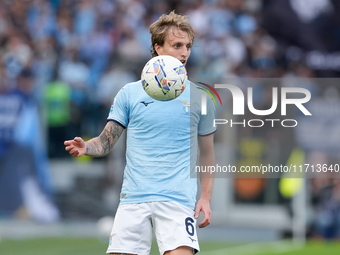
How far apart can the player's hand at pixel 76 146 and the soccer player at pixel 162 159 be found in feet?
0.10

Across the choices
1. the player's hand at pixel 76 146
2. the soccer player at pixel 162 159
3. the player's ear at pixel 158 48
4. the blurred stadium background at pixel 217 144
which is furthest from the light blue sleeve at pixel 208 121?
the blurred stadium background at pixel 217 144

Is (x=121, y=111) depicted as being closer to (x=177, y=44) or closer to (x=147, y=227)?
(x=177, y=44)

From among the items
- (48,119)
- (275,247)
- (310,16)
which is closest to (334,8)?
(310,16)

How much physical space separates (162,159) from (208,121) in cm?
49

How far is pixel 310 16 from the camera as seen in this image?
11352 mm

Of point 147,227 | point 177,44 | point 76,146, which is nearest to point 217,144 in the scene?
point 177,44

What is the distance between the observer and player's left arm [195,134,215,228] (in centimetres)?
458

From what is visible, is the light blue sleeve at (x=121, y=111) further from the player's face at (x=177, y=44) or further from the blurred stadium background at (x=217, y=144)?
the blurred stadium background at (x=217, y=144)

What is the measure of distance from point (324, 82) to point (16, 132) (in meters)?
5.84

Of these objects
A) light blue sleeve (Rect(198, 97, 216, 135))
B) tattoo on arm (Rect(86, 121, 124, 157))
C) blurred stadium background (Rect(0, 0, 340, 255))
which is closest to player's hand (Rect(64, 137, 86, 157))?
tattoo on arm (Rect(86, 121, 124, 157))

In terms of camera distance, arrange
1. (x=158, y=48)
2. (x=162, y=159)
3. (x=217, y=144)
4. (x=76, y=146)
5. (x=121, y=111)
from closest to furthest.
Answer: (x=76, y=146)
(x=162, y=159)
(x=121, y=111)
(x=158, y=48)
(x=217, y=144)

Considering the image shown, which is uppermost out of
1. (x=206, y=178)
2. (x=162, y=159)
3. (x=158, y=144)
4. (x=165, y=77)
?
(x=165, y=77)

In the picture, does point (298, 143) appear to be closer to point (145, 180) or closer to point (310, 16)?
point (310, 16)

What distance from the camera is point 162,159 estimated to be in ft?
14.8
